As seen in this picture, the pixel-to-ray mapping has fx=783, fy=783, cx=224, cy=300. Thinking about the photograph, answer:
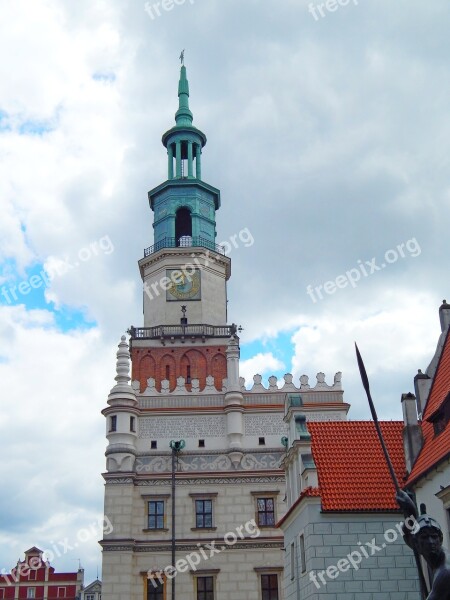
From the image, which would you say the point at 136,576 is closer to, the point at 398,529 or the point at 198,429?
the point at 198,429

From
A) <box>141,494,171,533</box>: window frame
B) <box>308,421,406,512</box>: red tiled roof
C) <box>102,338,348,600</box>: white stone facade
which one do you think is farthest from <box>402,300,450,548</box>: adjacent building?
<box>141,494,171,533</box>: window frame

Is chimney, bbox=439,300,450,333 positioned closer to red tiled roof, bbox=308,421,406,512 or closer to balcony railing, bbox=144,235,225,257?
red tiled roof, bbox=308,421,406,512

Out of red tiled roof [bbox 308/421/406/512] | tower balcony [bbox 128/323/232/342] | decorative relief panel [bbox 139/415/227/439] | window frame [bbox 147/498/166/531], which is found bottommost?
red tiled roof [bbox 308/421/406/512]

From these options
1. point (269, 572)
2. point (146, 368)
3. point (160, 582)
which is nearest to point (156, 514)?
point (160, 582)

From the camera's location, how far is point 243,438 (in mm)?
36844

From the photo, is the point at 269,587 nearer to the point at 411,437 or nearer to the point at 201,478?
the point at 201,478

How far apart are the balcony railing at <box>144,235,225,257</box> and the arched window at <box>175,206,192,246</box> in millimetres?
522

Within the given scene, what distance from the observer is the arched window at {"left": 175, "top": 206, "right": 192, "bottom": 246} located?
44875 millimetres

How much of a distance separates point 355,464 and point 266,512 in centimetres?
1317

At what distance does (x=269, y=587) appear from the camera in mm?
33688

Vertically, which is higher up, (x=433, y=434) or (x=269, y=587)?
(x=433, y=434)

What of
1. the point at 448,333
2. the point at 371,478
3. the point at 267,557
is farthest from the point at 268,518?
the point at 448,333

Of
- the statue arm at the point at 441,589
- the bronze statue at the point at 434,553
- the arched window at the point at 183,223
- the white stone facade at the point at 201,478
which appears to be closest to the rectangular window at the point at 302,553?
the white stone facade at the point at 201,478

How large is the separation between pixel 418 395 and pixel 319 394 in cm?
1565
